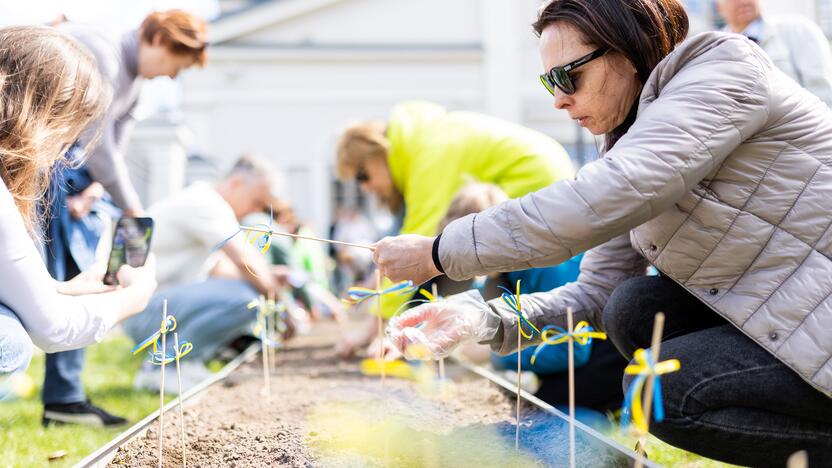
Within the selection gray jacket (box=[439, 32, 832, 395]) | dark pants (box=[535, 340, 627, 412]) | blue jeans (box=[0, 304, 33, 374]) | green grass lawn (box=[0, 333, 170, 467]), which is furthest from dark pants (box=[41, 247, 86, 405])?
gray jacket (box=[439, 32, 832, 395])

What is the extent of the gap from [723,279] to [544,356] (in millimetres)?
1155

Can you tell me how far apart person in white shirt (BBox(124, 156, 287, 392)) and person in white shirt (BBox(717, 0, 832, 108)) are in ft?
8.06

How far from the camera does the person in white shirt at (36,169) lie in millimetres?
1520

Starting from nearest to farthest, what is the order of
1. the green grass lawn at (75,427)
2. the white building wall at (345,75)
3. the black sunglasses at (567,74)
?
the black sunglasses at (567,74), the green grass lawn at (75,427), the white building wall at (345,75)

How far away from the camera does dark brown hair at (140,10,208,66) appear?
292 centimetres

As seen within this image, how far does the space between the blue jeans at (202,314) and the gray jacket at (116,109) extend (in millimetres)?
755

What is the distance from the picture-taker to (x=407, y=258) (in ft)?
4.76

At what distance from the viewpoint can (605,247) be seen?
1.97m

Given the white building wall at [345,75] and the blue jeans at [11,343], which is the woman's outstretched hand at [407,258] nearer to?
the blue jeans at [11,343]

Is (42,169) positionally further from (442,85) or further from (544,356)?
(442,85)

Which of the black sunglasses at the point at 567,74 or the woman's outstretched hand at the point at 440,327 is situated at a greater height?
the black sunglasses at the point at 567,74

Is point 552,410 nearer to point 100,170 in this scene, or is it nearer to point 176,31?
point 100,170

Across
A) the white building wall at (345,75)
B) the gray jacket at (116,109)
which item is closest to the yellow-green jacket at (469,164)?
the gray jacket at (116,109)

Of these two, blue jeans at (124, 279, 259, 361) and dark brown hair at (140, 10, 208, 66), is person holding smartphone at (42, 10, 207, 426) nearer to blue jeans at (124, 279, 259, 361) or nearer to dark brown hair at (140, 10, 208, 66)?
dark brown hair at (140, 10, 208, 66)
